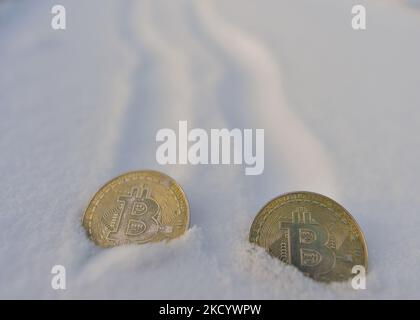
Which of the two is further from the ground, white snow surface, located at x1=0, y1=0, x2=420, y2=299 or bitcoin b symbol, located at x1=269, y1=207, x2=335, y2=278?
white snow surface, located at x1=0, y1=0, x2=420, y2=299

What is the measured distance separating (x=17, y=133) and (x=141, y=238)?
793 millimetres

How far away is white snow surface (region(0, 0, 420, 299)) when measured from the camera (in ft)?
2.97

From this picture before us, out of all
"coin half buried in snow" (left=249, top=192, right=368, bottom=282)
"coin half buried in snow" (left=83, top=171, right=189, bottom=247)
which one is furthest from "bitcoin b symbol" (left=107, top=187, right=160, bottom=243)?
"coin half buried in snow" (left=249, top=192, right=368, bottom=282)

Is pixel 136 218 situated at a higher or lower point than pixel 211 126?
lower

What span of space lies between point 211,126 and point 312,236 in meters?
0.68

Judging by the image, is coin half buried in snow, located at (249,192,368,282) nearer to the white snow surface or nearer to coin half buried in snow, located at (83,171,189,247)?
the white snow surface

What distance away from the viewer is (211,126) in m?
1.45

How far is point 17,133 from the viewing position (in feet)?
4.56

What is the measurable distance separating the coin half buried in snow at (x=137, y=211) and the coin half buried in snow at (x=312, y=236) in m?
0.23

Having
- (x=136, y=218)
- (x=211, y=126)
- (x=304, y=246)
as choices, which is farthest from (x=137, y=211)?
(x=211, y=126)

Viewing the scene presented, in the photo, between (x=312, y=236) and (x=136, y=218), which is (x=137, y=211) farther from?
(x=312, y=236)

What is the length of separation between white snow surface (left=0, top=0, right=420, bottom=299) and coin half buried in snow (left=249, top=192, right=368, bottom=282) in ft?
0.12
